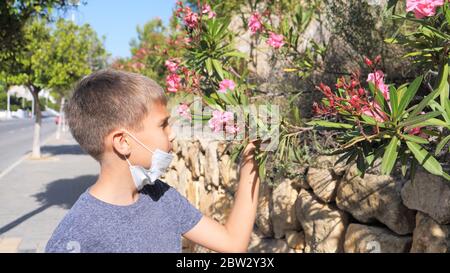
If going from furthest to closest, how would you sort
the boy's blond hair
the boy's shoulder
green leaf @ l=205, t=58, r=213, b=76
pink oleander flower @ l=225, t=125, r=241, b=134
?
green leaf @ l=205, t=58, r=213, b=76 < pink oleander flower @ l=225, t=125, r=241, b=134 < the boy's blond hair < the boy's shoulder

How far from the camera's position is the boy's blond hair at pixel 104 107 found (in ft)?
5.93

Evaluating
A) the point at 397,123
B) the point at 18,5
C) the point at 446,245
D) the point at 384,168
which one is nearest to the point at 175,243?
the point at 384,168

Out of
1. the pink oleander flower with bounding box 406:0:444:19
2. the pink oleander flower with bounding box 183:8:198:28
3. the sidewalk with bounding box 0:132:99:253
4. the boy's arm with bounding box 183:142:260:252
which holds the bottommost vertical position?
the sidewalk with bounding box 0:132:99:253

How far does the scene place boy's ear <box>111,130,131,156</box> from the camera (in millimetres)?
1836

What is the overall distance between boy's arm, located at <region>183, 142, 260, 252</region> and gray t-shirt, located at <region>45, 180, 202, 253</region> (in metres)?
0.05

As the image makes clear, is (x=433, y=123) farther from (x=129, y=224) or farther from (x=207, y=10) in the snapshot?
(x=207, y=10)

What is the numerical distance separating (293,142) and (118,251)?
1.81 meters

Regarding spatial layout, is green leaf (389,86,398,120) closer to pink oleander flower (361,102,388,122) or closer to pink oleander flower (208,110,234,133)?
pink oleander flower (361,102,388,122)

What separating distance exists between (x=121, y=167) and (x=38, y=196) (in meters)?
10.1

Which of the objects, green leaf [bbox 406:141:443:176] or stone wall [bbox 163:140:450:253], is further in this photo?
stone wall [bbox 163:140:450:253]

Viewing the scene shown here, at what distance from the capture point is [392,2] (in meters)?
2.57

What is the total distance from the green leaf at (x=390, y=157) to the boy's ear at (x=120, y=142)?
3.26 ft

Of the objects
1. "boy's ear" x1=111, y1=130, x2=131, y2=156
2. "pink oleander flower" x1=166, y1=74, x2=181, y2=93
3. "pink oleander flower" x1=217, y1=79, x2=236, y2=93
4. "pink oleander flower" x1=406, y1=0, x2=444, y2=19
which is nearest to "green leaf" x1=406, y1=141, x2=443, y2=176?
"pink oleander flower" x1=406, y1=0, x2=444, y2=19

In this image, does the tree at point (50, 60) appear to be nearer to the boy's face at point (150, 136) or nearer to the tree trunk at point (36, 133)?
the tree trunk at point (36, 133)
